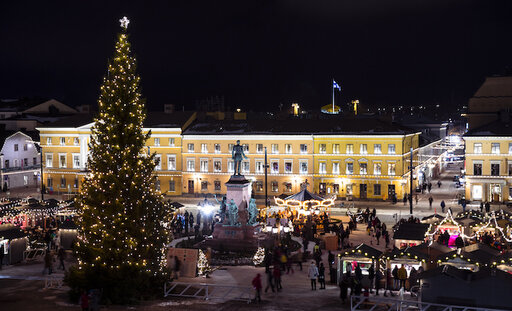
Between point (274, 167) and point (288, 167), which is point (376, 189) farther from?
point (274, 167)

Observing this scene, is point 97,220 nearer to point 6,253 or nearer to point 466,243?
point 6,253

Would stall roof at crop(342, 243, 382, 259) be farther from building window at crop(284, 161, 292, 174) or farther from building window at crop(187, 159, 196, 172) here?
building window at crop(187, 159, 196, 172)

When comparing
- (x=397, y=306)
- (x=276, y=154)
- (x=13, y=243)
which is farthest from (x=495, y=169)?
(x=13, y=243)

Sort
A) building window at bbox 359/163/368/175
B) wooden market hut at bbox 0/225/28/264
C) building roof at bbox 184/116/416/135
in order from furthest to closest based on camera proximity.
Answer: building roof at bbox 184/116/416/135 < building window at bbox 359/163/368/175 < wooden market hut at bbox 0/225/28/264

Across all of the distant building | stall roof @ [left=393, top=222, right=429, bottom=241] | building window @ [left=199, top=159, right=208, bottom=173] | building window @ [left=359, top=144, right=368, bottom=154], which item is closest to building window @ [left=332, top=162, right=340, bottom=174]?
building window @ [left=359, top=144, right=368, bottom=154]

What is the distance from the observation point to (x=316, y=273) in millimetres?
23984

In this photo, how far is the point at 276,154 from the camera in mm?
64812

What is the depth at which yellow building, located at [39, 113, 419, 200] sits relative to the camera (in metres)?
61.4

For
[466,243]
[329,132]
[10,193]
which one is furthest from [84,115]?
[466,243]

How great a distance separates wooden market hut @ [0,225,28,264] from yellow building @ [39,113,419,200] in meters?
34.5

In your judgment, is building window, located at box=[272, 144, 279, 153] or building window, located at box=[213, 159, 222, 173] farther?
building window, located at box=[213, 159, 222, 173]

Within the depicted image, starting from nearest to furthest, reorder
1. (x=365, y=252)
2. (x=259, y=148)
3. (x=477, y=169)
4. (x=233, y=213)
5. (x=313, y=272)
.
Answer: (x=313, y=272)
(x=365, y=252)
(x=233, y=213)
(x=477, y=169)
(x=259, y=148)

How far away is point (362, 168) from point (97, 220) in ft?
146

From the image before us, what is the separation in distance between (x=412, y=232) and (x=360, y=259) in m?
7.14
